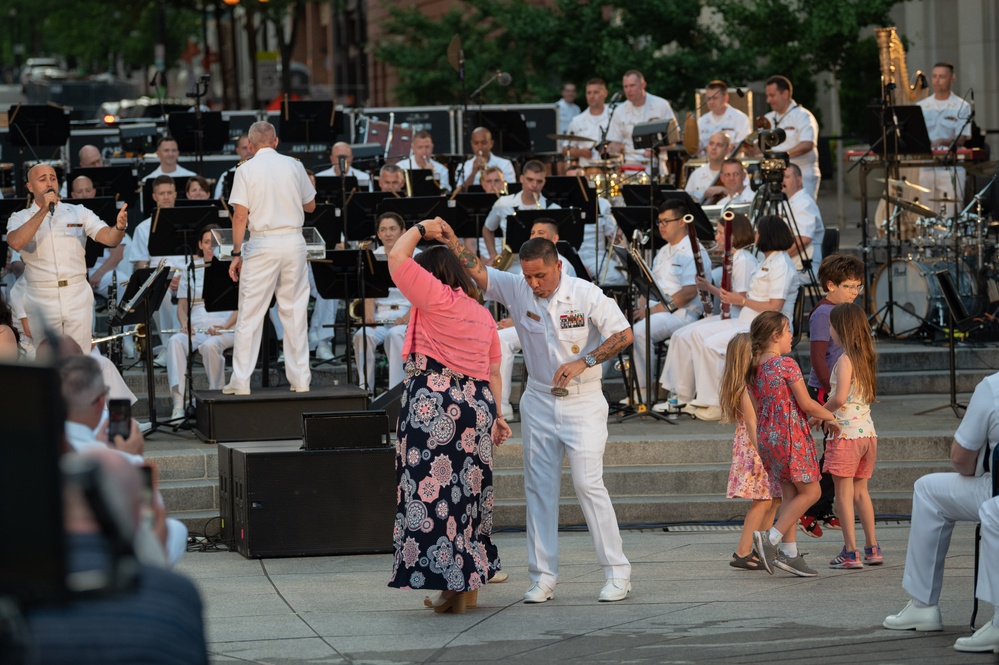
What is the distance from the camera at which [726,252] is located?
13.2m

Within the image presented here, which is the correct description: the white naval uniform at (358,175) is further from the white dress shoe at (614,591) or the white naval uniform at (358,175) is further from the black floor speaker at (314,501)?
the white dress shoe at (614,591)

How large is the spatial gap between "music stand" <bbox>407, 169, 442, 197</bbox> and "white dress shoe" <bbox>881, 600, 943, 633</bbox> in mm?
9169

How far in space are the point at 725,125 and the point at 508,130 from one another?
→ 2.62 meters

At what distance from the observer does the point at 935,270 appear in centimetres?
1491

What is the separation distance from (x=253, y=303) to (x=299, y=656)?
16.5ft

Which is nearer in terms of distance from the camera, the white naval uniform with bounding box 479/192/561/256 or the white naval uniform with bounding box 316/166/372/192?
the white naval uniform with bounding box 479/192/561/256

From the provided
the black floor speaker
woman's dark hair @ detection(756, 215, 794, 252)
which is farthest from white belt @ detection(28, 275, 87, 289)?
woman's dark hair @ detection(756, 215, 794, 252)

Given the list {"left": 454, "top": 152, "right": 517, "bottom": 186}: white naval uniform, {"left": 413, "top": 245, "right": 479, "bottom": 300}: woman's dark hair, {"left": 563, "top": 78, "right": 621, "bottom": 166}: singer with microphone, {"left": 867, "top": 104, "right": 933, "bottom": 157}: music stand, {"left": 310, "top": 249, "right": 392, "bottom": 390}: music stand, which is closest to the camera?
{"left": 413, "top": 245, "right": 479, "bottom": 300}: woman's dark hair

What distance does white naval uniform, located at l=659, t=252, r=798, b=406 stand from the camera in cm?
1275

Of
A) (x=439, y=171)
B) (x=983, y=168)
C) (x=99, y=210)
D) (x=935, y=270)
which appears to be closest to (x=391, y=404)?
(x=99, y=210)

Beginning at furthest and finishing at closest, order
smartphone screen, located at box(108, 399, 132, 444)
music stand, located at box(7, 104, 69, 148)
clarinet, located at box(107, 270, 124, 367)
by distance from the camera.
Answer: music stand, located at box(7, 104, 69, 148)
clarinet, located at box(107, 270, 124, 367)
smartphone screen, located at box(108, 399, 132, 444)

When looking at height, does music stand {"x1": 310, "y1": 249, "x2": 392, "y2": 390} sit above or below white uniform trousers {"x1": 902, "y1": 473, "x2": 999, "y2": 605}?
above

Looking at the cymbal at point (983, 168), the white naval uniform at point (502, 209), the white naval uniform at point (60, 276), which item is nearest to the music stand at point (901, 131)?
the cymbal at point (983, 168)

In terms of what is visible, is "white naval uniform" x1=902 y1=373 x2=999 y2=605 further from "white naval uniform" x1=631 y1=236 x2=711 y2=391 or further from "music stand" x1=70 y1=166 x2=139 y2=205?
"music stand" x1=70 y1=166 x2=139 y2=205
